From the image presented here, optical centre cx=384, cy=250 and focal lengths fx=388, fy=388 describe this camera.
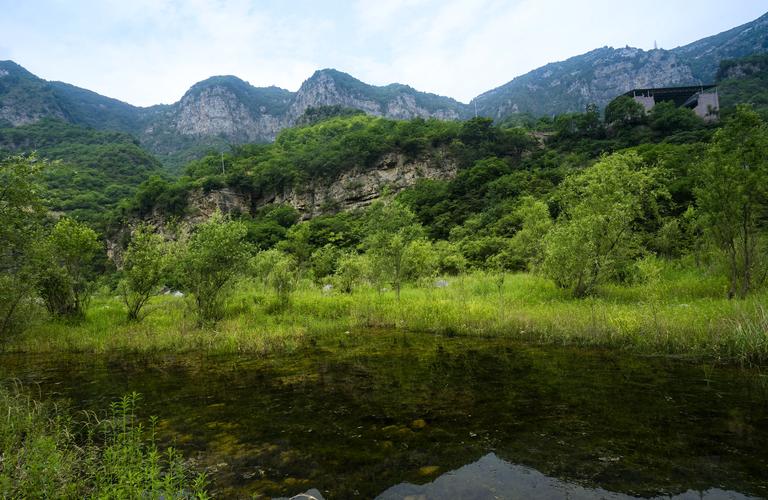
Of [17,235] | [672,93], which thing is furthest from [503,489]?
[672,93]

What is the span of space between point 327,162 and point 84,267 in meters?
78.0

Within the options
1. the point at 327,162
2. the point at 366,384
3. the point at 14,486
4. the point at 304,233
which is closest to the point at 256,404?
the point at 366,384

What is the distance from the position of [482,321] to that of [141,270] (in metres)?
17.6

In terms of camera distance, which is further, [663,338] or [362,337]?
[362,337]

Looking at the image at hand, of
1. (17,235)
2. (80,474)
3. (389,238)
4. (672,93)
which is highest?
(672,93)

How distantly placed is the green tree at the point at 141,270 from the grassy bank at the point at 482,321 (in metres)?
1.22

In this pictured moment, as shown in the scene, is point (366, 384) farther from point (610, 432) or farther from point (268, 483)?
point (610, 432)

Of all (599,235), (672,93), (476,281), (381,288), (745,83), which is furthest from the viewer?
(745,83)

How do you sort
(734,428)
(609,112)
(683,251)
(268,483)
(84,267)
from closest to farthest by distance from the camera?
(268,483)
(734,428)
(84,267)
(683,251)
(609,112)

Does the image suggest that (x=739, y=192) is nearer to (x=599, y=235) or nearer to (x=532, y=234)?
(x=599, y=235)

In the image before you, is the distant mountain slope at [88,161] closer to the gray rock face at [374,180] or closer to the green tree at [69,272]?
the gray rock face at [374,180]

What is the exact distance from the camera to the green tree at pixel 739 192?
605 inches

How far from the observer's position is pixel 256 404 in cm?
882

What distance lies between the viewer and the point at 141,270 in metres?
20.5
